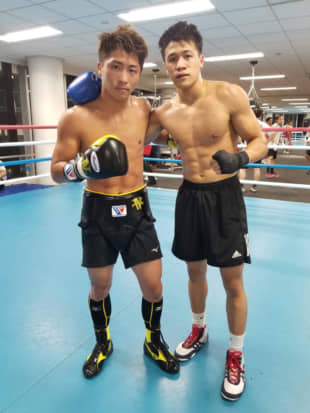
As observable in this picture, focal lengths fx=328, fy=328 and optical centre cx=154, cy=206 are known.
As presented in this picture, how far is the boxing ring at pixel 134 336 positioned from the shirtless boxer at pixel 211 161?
14 cm

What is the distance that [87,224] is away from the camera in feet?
4.05

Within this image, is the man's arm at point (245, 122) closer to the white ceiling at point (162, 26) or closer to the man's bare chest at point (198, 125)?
the man's bare chest at point (198, 125)

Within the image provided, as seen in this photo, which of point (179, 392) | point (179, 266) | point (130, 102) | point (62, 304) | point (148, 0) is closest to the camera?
point (179, 392)

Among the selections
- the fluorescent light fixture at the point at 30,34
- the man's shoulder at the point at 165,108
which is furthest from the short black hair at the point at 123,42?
the fluorescent light fixture at the point at 30,34

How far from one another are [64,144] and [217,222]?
2.09ft

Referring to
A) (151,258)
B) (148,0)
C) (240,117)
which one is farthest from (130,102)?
(148,0)

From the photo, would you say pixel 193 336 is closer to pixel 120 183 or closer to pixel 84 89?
pixel 120 183

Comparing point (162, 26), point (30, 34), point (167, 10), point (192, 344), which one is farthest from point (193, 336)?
point (30, 34)

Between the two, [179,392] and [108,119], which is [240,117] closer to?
[108,119]

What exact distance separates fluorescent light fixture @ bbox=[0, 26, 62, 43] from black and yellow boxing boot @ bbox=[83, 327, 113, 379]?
14.8ft

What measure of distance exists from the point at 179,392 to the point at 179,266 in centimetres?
106

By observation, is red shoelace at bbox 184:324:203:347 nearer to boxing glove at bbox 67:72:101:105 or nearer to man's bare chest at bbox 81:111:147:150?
man's bare chest at bbox 81:111:147:150

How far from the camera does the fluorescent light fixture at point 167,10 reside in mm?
3689

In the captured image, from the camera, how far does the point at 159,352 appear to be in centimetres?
131
